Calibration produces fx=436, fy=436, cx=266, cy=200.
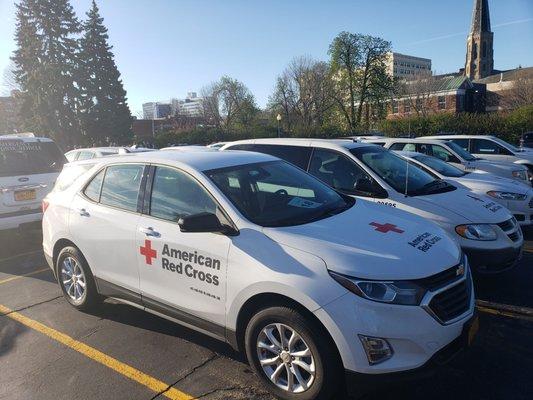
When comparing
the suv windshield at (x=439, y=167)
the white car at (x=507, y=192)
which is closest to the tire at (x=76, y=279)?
the white car at (x=507, y=192)

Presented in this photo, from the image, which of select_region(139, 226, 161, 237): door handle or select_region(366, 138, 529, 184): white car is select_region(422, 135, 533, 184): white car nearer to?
select_region(366, 138, 529, 184): white car

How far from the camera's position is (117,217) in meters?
4.10

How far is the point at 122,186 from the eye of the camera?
4270mm

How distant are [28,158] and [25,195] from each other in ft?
2.40

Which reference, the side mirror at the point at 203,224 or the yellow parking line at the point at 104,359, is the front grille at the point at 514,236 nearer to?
the side mirror at the point at 203,224

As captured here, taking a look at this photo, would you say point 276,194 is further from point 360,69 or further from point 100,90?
point 360,69

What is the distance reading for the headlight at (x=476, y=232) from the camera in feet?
15.8

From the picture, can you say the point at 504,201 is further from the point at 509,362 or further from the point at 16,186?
the point at 16,186

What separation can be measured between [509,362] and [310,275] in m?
1.96

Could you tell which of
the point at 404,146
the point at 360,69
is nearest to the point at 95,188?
the point at 404,146

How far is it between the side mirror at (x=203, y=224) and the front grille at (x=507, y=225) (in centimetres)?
342

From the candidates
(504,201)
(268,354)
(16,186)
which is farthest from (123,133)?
(268,354)

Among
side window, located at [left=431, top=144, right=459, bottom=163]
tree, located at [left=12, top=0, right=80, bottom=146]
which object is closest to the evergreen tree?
tree, located at [left=12, top=0, right=80, bottom=146]

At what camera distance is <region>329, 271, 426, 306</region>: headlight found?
2715 millimetres
